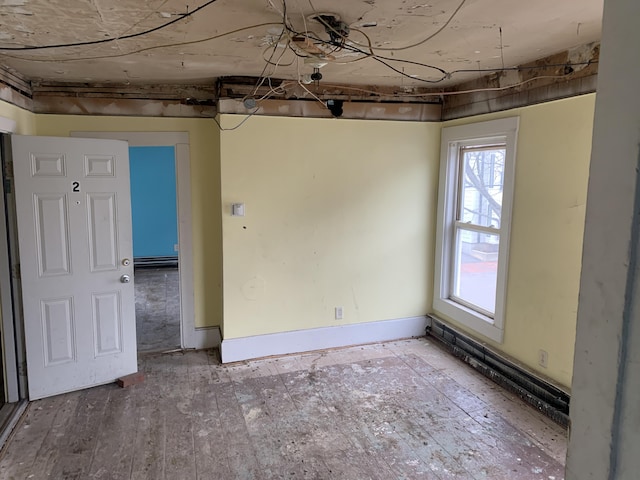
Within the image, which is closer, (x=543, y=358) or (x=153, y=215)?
(x=543, y=358)

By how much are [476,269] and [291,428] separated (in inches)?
88.8

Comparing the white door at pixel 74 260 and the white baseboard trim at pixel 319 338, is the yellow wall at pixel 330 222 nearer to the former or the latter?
the white baseboard trim at pixel 319 338

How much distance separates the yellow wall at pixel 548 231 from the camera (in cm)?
296

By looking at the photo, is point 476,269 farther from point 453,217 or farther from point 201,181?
point 201,181

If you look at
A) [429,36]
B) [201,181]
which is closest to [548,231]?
[429,36]

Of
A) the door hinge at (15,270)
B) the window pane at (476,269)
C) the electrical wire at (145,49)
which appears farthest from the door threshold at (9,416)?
the window pane at (476,269)

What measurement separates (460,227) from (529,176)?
1034 millimetres

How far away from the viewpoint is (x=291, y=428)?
3020 millimetres

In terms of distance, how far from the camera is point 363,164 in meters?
4.23

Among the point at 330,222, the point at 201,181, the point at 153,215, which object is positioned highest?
the point at 201,181

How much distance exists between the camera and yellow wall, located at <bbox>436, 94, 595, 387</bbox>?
116 inches

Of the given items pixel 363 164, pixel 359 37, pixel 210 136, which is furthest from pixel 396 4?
pixel 210 136

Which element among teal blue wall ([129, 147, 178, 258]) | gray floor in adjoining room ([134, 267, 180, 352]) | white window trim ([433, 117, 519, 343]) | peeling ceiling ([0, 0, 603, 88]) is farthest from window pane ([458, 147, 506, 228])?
teal blue wall ([129, 147, 178, 258])

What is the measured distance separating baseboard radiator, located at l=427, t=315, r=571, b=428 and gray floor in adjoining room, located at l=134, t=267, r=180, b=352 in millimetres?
2669
